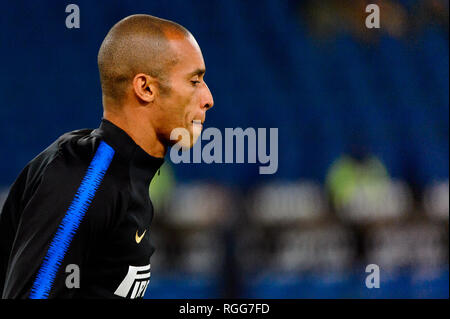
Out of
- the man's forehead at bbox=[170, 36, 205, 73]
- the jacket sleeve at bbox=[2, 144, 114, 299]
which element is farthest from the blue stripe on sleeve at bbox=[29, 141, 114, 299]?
the man's forehead at bbox=[170, 36, 205, 73]

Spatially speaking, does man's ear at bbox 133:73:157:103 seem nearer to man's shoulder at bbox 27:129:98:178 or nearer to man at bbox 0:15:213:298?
man at bbox 0:15:213:298

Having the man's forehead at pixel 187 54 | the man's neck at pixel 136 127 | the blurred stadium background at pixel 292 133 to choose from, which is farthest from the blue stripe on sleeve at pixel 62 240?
the blurred stadium background at pixel 292 133

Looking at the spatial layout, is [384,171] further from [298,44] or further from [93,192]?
[93,192]

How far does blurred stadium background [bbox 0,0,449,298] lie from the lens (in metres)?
4.43

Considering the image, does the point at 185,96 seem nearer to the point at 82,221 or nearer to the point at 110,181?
the point at 110,181

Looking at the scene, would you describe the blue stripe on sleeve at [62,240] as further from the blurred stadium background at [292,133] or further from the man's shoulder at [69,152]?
the blurred stadium background at [292,133]

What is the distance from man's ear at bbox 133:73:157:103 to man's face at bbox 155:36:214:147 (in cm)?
3

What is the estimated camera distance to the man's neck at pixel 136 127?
5.37 feet

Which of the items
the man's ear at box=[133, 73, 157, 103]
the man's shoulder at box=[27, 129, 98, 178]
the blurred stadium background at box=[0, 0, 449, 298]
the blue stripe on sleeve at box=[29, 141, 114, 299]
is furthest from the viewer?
the blurred stadium background at box=[0, 0, 449, 298]

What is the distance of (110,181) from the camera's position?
1.51 m

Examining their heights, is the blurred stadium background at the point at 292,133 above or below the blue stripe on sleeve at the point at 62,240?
above

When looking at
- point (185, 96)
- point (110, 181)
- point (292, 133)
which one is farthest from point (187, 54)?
point (292, 133)

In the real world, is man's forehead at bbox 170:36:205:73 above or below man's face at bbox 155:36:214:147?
above

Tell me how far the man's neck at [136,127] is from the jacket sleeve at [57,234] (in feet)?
0.70
